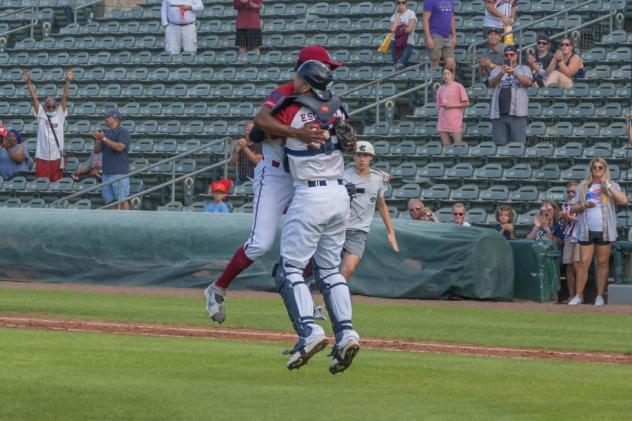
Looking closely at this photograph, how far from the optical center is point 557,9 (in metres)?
26.6

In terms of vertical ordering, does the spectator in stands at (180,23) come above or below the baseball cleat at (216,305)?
above

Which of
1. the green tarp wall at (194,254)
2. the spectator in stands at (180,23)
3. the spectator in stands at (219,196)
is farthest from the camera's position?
the spectator in stands at (180,23)

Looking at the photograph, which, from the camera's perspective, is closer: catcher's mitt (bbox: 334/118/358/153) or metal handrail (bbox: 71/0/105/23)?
catcher's mitt (bbox: 334/118/358/153)

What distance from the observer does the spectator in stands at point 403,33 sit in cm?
2555

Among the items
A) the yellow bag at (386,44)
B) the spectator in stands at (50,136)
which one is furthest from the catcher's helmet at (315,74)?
the yellow bag at (386,44)

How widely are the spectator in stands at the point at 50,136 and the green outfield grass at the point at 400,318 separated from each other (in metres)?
7.12

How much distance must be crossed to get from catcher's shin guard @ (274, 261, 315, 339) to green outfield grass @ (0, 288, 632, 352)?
3.89 m

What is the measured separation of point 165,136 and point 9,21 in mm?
8448

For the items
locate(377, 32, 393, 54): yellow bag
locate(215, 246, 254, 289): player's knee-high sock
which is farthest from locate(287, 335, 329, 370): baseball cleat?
locate(377, 32, 393, 54): yellow bag

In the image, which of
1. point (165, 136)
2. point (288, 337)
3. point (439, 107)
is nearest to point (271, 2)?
point (165, 136)

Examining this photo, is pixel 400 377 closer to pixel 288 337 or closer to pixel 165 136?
pixel 288 337

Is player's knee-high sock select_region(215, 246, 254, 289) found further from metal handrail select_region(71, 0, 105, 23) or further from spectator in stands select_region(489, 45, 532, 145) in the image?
metal handrail select_region(71, 0, 105, 23)

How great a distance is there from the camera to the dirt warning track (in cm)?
1221

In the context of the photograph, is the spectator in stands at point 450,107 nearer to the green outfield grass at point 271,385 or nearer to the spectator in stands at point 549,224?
the spectator in stands at point 549,224
